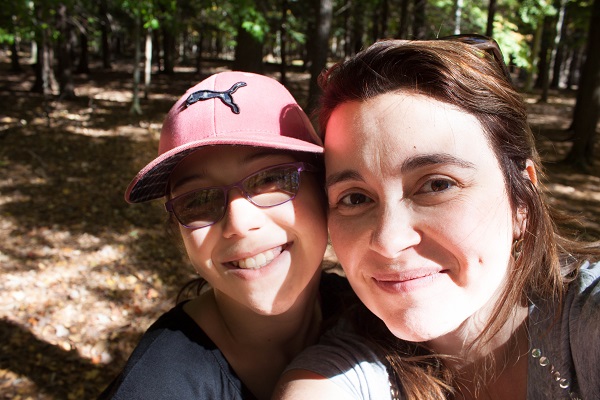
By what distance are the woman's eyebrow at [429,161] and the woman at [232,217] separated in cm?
41

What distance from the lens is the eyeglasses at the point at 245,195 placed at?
5.47 ft

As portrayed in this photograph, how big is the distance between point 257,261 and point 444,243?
2.23ft

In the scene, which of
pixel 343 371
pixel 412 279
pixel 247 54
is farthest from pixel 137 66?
pixel 412 279

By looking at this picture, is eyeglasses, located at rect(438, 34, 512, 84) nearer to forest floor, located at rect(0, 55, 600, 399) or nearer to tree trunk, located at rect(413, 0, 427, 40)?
forest floor, located at rect(0, 55, 600, 399)

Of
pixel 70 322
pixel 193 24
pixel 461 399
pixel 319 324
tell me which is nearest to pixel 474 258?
pixel 461 399

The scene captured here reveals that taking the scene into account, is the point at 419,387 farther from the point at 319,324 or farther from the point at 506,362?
the point at 319,324

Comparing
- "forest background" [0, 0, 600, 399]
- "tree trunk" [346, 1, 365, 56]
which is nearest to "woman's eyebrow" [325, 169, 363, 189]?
"forest background" [0, 0, 600, 399]

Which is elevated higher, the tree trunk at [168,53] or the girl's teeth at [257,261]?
the tree trunk at [168,53]

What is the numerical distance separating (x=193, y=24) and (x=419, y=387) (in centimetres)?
1782

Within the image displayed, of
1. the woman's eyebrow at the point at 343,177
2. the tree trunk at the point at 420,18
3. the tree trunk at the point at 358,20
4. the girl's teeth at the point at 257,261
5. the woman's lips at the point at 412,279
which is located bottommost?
the girl's teeth at the point at 257,261

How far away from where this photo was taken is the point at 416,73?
1.47 m

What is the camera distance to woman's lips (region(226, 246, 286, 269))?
165 cm

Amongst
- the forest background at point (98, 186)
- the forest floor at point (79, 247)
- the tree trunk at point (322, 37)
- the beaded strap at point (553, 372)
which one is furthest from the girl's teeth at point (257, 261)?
the tree trunk at point (322, 37)

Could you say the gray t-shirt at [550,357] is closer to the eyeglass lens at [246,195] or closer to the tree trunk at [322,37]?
the eyeglass lens at [246,195]
